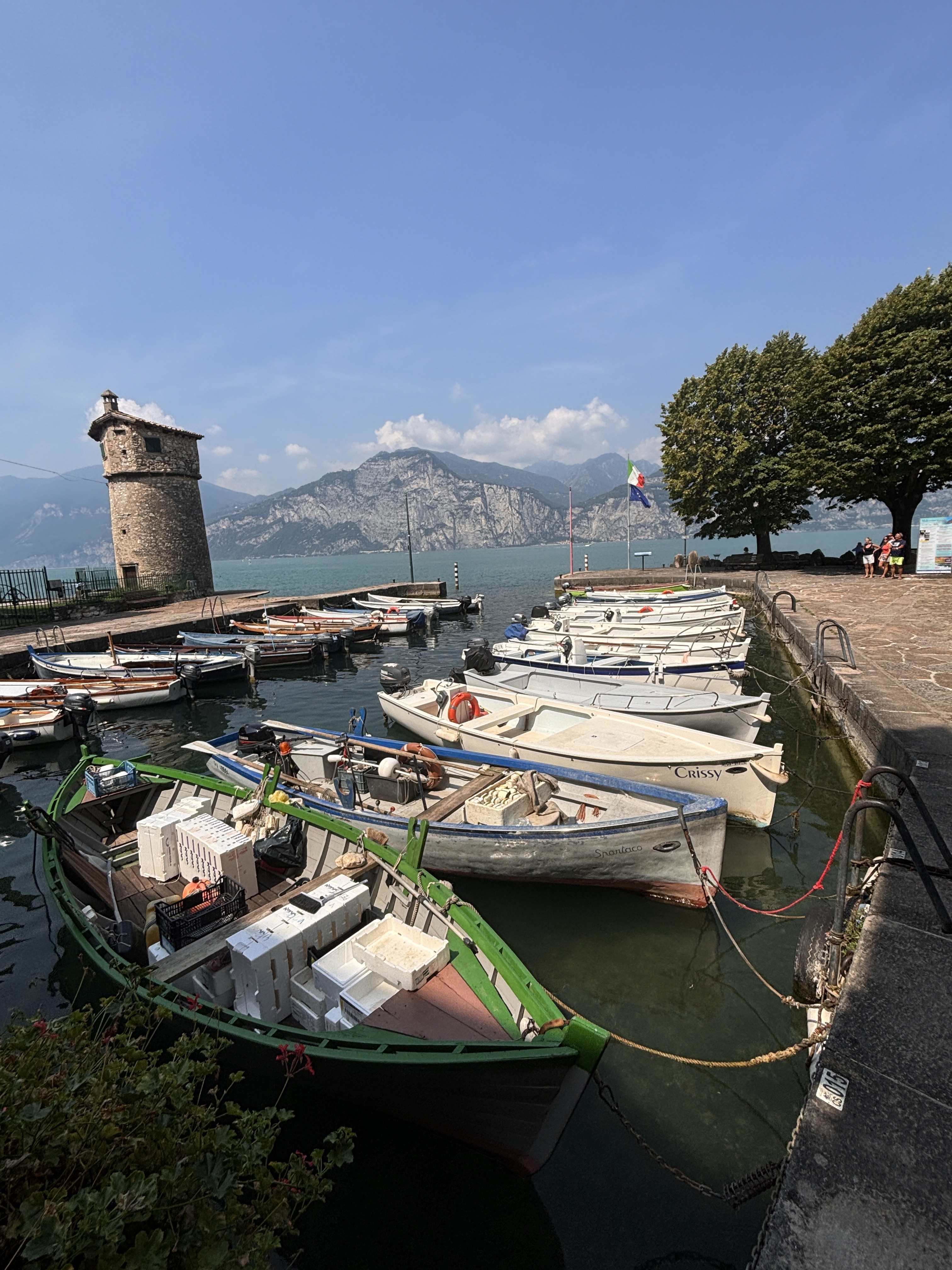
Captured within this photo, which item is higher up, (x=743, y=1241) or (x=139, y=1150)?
(x=139, y=1150)

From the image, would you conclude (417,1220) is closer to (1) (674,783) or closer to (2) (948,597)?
(1) (674,783)

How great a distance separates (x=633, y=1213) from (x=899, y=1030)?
236cm

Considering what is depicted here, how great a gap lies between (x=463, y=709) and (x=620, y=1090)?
7151mm

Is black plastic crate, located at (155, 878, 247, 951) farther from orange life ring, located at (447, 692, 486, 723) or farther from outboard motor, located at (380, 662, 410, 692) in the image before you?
outboard motor, located at (380, 662, 410, 692)

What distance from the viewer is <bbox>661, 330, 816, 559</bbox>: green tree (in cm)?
3597

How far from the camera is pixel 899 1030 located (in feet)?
12.1

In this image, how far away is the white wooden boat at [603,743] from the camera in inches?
341

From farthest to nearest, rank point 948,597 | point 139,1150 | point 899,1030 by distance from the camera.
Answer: point 948,597
point 899,1030
point 139,1150

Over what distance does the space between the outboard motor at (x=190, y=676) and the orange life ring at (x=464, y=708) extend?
12.7 meters

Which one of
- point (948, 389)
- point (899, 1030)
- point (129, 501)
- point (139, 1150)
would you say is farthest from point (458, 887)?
point (129, 501)

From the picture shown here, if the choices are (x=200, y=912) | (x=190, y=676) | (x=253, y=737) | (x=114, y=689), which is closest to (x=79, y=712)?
(x=114, y=689)

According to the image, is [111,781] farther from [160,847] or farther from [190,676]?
[190,676]

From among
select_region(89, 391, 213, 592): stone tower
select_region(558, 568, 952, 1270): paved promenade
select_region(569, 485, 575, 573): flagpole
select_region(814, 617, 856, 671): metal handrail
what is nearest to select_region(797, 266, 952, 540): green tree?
select_region(569, 485, 575, 573): flagpole

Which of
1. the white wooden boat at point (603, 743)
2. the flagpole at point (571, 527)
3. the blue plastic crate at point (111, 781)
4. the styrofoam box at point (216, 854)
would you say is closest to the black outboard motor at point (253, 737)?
the blue plastic crate at point (111, 781)
